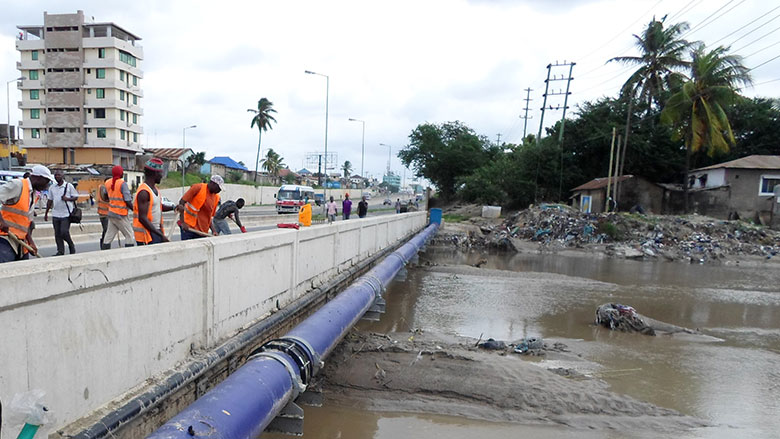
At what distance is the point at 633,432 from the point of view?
173 inches

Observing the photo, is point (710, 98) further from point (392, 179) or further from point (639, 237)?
point (392, 179)

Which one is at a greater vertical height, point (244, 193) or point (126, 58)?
point (126, 58)

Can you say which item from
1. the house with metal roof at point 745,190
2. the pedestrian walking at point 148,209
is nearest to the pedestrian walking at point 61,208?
the pedestrian walking at point 148,209

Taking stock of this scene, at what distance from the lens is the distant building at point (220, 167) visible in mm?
56438

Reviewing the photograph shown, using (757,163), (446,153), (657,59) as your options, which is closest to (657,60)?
(657,59)

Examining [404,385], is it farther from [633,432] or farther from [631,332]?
[631,332]

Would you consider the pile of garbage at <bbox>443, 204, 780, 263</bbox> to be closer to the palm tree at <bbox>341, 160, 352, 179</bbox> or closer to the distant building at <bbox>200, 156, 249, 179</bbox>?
the distant building at <bbox>200, 156, 249, 179</bbox>

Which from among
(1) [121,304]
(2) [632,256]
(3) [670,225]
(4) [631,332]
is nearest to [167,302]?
(1) [121,304]

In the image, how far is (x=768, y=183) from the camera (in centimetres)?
2814

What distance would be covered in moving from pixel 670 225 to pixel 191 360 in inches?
1005

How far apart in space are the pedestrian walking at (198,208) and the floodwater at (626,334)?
2.57 meters

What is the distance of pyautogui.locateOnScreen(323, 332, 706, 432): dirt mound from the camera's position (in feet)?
15.1

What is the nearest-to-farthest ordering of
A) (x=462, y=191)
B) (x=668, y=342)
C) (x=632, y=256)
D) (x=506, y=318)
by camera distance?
1. (x=668, y=342)
2. (x=506, y=318)
3. (x=632, y=256)
4. (x=462, y=191)

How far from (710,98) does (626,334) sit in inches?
1018
